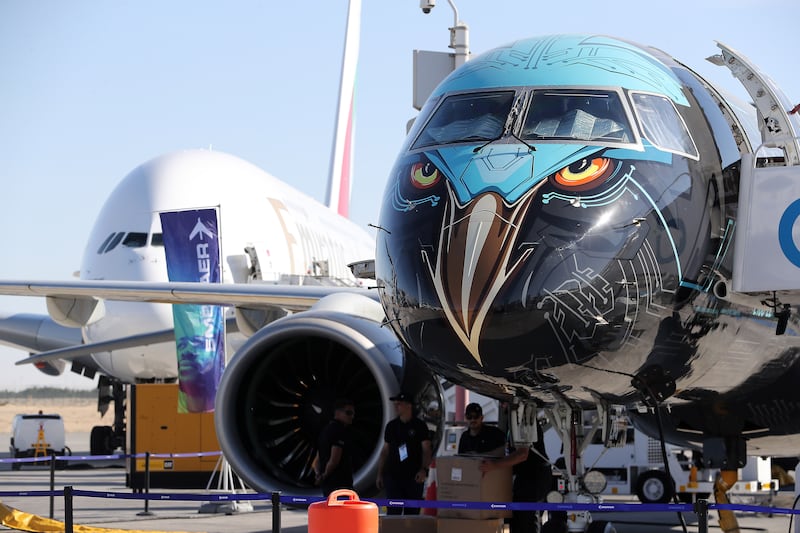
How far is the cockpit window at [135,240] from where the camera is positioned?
59.7 ft

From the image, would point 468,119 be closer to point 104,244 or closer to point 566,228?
point 566,228

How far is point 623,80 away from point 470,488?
8.21 ft

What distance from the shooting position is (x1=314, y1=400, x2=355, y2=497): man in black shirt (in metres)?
8.48

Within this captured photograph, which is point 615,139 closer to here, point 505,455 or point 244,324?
point 505,455

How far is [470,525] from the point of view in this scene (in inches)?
287

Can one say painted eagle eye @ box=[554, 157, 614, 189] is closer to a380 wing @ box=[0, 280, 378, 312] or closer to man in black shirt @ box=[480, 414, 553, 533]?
man in black shirt @ box=[480, 414, 553, 533]

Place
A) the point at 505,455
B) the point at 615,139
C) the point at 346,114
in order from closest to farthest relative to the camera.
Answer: the point at 615,139 → the point at 505,455 → the point at 346,114

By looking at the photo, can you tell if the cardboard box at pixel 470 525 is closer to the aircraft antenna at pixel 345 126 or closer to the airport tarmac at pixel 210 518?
the airport tarmac at pixel 210 518

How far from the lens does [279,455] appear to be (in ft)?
29.9

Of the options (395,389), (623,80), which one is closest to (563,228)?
(623,80)

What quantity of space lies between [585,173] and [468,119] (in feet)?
2.59

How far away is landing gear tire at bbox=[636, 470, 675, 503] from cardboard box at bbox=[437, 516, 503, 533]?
7.27 meters

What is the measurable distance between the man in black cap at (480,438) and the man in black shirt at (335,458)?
82 centimetres

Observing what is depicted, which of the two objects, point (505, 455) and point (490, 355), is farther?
point (505, 455)
